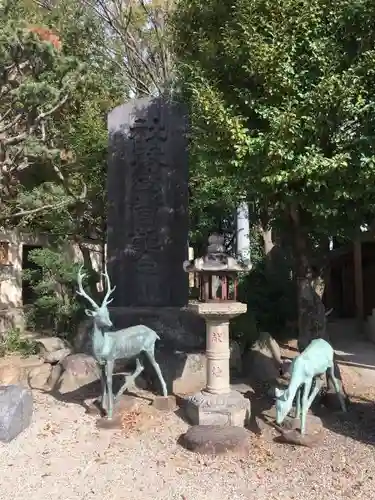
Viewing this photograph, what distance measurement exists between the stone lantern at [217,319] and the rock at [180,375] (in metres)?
1.35

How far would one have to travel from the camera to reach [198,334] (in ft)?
30.3

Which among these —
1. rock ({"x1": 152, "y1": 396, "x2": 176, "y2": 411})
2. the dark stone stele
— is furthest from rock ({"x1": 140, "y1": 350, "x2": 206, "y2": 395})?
the dark stone stele

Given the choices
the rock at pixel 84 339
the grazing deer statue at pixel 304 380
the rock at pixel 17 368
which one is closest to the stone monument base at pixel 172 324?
the rock at pixel 84 339

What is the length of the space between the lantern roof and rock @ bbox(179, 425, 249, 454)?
2.14 m

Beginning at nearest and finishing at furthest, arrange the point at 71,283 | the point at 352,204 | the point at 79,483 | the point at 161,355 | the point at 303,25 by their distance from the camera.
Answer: the point at 79,483
the point at 303,25
the point at 352,204
the point at 161,355
the point at 71,283

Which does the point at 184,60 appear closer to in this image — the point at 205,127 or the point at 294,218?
the point at 205,127

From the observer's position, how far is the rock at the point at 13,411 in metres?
6.44

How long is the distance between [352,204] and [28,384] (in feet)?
22.6

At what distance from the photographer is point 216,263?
6746 millimetres

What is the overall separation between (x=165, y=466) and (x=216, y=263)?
275 cm

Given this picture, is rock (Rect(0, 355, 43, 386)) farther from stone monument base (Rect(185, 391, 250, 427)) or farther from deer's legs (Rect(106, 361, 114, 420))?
stone monument base (Rect(185, 391, 250, 427))

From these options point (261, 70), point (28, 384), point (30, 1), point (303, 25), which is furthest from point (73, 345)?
point (30, 1)

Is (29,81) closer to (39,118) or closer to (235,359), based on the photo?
(39,118)

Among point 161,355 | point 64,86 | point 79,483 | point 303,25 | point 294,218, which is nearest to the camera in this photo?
point 79,483
